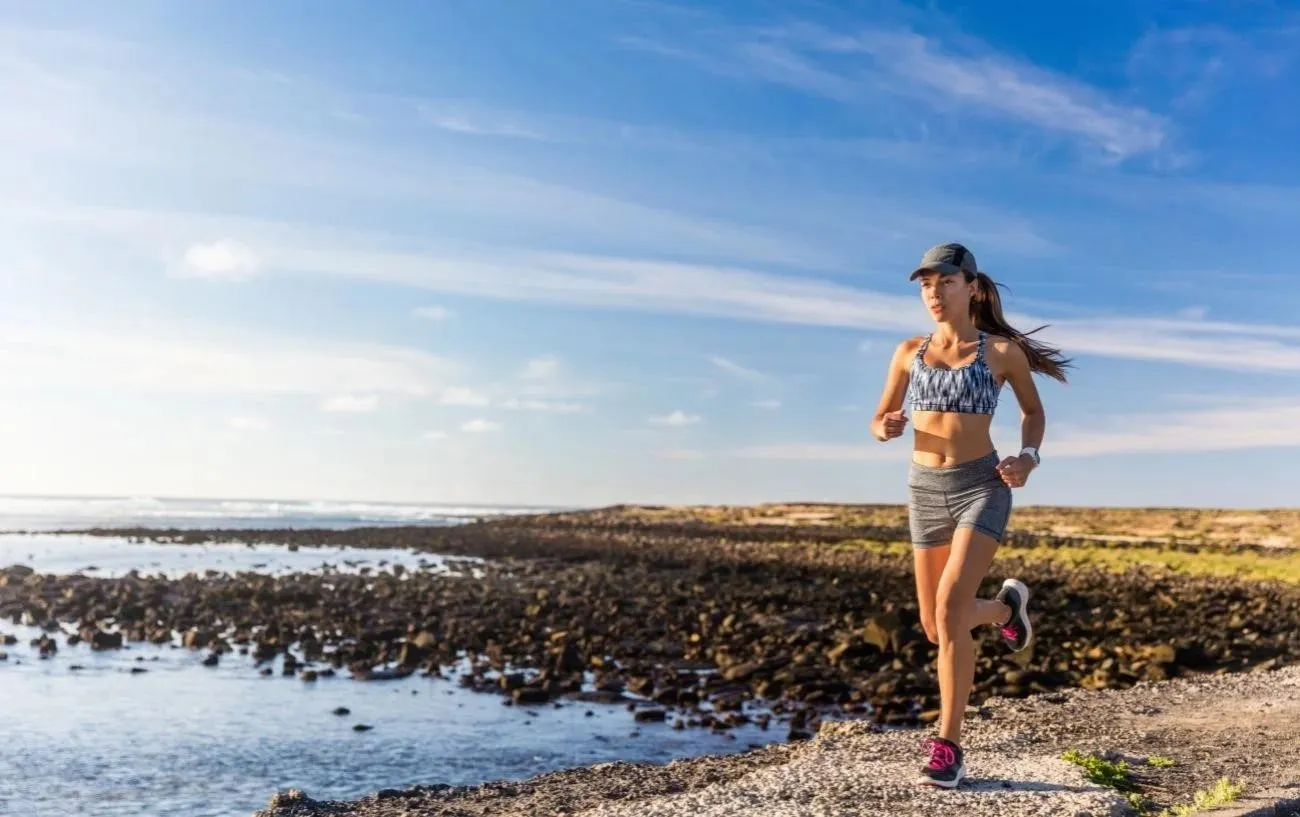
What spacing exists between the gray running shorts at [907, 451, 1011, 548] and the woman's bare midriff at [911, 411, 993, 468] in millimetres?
44

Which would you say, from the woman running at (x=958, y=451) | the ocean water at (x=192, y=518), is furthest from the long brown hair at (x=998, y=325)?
the ocean water at (x=192, y=518)

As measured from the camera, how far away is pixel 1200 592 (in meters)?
30.4

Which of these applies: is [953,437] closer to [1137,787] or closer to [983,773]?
[983,773]

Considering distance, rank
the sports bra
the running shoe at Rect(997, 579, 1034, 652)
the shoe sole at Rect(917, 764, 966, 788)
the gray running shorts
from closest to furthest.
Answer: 1. the gray running shorts
2. the sports bra
3. the shoe sole at Rect(917, 764, 966, 788)
4. the running shoe at Rect(997, 579, 1034, 652)

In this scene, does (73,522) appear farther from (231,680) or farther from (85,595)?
(231,680)

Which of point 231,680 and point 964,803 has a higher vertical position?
point 964,803

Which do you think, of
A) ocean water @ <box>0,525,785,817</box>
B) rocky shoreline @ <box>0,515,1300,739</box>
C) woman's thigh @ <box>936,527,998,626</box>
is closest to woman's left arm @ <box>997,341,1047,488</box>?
woman's thigh @ <box>936,527,998,626</box>

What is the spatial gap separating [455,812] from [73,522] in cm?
9172

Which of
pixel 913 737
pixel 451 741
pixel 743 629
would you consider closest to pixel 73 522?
pixel 743 629

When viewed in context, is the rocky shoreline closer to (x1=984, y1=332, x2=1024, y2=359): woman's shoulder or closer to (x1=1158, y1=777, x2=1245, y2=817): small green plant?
(x1=1158, y1=777, x2=1245, y2=817): small green plant

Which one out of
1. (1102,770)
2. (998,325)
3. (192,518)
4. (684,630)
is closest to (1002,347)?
(998,325)

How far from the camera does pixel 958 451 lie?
6605 mm

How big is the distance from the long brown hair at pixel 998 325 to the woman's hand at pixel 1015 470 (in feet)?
2.45

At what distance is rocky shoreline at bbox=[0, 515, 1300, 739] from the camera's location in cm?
1562
